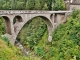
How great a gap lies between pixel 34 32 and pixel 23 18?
14295mm

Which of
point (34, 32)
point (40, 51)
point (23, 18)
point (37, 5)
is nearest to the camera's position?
point (23, 18)

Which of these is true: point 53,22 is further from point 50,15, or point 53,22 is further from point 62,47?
point 62,47

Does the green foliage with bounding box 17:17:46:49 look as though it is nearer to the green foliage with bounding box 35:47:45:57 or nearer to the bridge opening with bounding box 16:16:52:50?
the bridge opening with bounding box 16:16:52:50

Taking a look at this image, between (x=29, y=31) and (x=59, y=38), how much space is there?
1164 cm

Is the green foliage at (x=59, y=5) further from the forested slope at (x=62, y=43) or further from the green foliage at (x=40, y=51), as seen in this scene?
the green foliage at (x=40, y=51)

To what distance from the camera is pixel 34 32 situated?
43.8 metres

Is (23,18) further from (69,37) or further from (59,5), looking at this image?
(59,5)

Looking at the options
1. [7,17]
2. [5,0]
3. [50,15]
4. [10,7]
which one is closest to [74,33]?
[50,15]

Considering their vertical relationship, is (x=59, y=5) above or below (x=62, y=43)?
above

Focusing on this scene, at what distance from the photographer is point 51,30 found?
39000 millimetres

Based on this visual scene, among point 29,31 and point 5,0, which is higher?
point 5,0

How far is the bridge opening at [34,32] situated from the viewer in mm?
39906

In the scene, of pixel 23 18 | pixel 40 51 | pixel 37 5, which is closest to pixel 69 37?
pixel 40 51

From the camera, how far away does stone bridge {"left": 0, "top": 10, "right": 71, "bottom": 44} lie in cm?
2742
